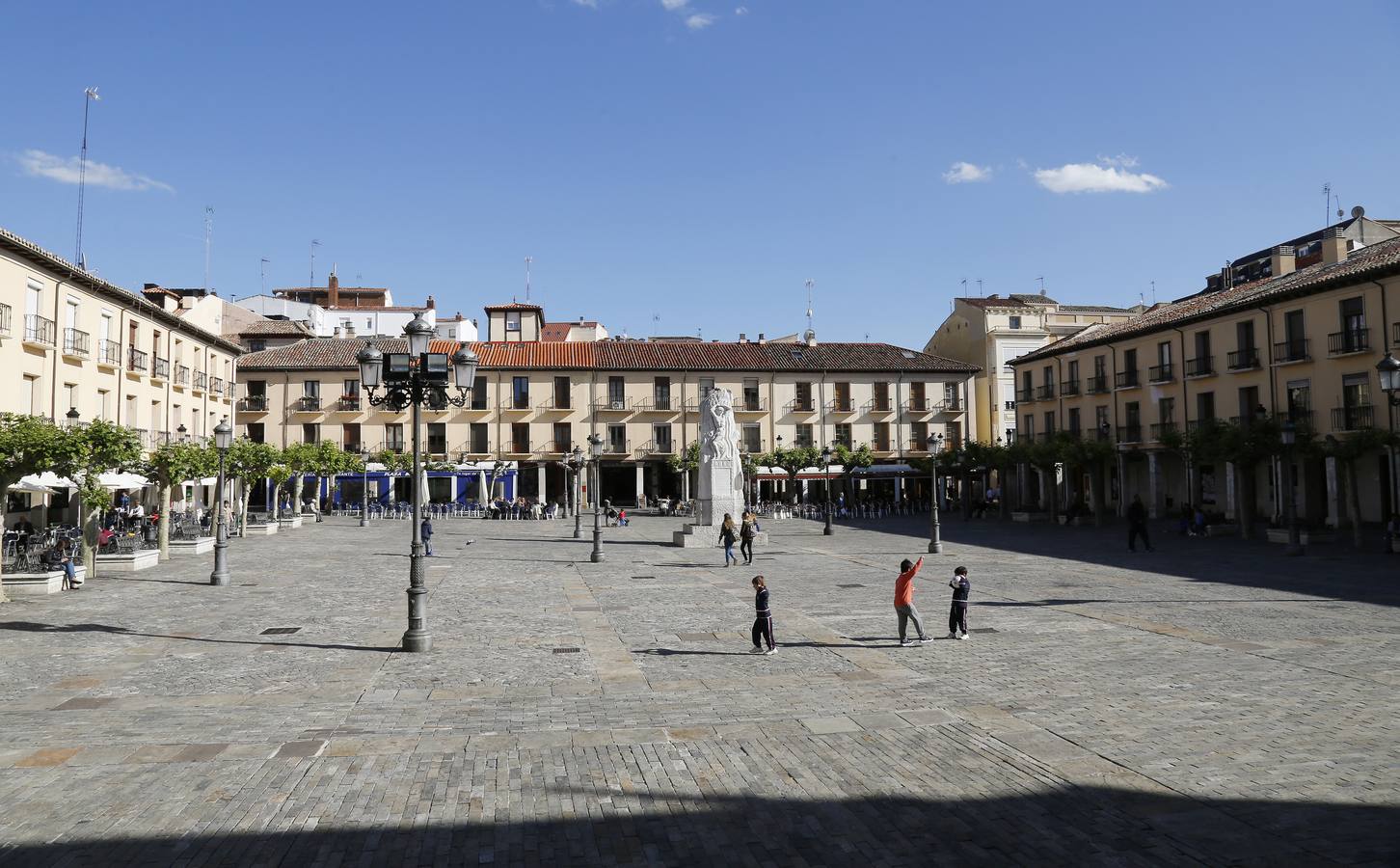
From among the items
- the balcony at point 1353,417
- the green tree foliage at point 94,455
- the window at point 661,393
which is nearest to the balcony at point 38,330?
the green tree foliage at point 94,455

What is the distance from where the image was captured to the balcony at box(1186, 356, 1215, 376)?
3659 cm

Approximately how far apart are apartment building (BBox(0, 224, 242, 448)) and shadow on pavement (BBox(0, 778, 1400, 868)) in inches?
934

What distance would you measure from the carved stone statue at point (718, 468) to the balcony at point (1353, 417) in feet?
65.2

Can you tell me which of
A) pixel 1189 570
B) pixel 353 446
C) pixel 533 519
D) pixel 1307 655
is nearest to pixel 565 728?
pixel 1307 655

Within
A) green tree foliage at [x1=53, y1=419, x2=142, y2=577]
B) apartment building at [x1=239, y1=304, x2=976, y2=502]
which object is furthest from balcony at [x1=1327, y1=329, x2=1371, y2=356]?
green tree foliage at [x1=53, y1=419, x2=142, y2=577]

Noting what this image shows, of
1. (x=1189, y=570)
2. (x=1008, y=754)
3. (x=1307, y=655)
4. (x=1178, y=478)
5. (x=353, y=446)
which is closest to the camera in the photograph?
(x=1008, y=754)

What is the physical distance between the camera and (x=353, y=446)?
174 ft

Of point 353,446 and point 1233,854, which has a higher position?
point 353,446

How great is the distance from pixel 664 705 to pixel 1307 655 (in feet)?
25.1

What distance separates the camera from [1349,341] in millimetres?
30266

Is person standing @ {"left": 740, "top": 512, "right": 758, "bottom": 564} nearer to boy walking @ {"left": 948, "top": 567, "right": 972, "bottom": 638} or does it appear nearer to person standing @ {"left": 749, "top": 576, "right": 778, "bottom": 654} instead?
boy walking @ {"left": 948, "top": 567, "right": 972, "bottom": 638}

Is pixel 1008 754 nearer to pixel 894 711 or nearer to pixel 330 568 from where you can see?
pixel 894 711

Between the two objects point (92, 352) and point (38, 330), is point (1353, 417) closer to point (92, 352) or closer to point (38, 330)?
point (38, 330)

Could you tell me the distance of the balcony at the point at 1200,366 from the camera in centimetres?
3659
